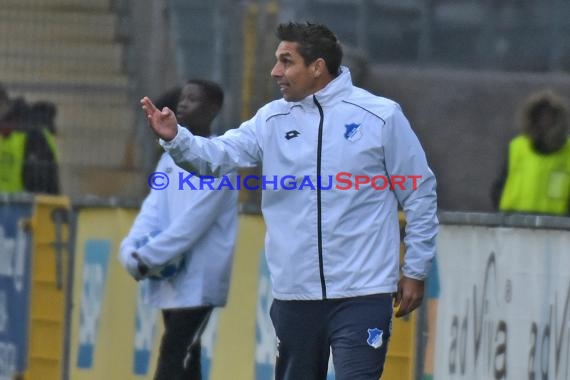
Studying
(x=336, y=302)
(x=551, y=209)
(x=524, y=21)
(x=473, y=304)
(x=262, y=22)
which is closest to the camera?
(x=336, y=302)

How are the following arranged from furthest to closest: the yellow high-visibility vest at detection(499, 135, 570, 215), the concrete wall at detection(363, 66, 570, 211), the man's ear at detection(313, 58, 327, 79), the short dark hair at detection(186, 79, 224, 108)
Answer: the concrete wall at detection(363, 66, 570, 211) < the yellow high-visibility vest at detection(499, 135, 570, 215) < the short dark hair at detection(186, 79, 224, 108) < the man's ear at detection(313, 58, 327, 79)

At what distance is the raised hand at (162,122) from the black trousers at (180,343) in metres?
1.65

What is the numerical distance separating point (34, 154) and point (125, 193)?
687 mm

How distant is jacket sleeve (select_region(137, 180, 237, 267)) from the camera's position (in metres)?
8.05

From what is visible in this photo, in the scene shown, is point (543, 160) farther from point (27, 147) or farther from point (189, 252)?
point (27, 147)

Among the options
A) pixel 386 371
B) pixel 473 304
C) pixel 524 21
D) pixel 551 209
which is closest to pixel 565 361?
pixel 473 304

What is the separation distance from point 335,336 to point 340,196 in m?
0.54

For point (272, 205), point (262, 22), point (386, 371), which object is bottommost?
point (386, 371)

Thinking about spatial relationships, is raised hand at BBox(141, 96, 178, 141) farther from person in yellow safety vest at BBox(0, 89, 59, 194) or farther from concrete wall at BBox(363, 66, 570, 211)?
concrete wall at BBox(363, 66, 570, 211)

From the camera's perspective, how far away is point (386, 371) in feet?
26.8

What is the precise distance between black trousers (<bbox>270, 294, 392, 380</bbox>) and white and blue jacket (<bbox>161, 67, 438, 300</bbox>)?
0.19ft

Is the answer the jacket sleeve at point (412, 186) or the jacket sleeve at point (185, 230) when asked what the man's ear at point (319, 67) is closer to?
the jacket sleeve at point (412, 186)

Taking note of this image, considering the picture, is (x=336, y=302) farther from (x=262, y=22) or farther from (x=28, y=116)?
(x=28, y=116)

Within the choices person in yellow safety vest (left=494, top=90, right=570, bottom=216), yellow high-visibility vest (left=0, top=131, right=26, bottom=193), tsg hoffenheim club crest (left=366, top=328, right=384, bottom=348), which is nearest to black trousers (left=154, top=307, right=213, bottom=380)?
tsg hoffenheim club crest (left=366, top=328, right=384, bottom=348)
